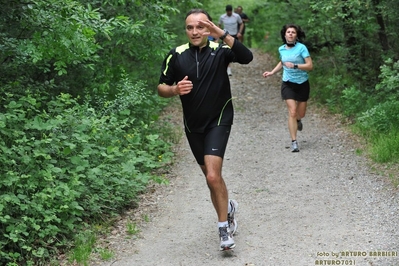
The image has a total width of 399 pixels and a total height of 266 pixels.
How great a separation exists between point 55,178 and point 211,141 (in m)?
1.97

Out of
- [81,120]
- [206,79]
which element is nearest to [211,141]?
[206,79]

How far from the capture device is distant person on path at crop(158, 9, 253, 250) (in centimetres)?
608

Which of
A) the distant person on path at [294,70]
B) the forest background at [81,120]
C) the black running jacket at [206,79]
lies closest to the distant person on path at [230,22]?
the forest background at [81,120]

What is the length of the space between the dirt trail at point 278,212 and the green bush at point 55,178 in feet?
1.52

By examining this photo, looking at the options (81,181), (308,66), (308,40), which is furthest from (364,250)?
(308,40)

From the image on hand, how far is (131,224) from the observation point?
291 inches

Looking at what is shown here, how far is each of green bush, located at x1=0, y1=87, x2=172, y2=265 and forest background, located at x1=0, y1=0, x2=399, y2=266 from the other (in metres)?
0.02

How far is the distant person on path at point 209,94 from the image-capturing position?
6.08 m

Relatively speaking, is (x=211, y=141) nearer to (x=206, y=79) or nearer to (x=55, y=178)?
(x=206, y=79)

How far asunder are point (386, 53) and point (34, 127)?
8171 mm

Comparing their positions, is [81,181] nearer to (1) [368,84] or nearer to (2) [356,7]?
(2) [356,7]

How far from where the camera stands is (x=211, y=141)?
6.13 meters

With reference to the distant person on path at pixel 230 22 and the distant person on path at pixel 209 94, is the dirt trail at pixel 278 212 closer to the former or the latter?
the distant person on path at pixel 209 94

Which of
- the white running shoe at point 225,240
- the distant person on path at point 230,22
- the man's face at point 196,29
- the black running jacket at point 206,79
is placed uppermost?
the distant person on path at point 230,22
